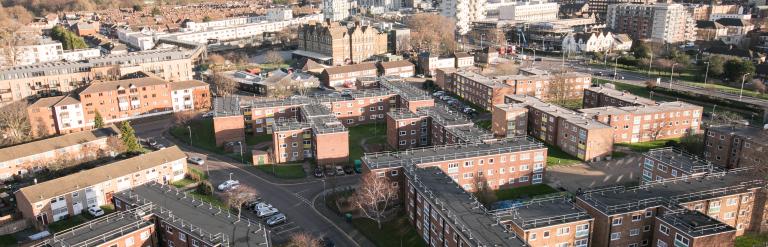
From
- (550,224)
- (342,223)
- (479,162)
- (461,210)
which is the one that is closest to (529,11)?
(479,162)

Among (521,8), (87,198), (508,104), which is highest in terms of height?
(521,8)

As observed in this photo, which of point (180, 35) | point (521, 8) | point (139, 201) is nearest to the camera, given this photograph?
point (139, 201)

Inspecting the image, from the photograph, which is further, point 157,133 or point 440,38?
point 440,38

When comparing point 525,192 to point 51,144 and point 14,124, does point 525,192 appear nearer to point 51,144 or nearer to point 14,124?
point 51,144

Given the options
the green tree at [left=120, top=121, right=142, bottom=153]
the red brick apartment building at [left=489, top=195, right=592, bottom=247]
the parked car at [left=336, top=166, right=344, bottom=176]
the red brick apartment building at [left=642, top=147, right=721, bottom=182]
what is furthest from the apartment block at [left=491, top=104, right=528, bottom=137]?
the green tree at [left=120, top=121, right=142, bottom=153]

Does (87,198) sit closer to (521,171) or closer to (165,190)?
(165,190)

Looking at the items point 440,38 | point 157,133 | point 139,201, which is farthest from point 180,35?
point 139,201

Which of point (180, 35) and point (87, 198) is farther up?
point (180, 35)

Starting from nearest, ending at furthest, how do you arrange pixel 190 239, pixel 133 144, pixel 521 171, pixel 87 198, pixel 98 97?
pixel 190 239 → pixel 87 198 → pixel 521 171 → pixel 133 144 → pixel 98 97
